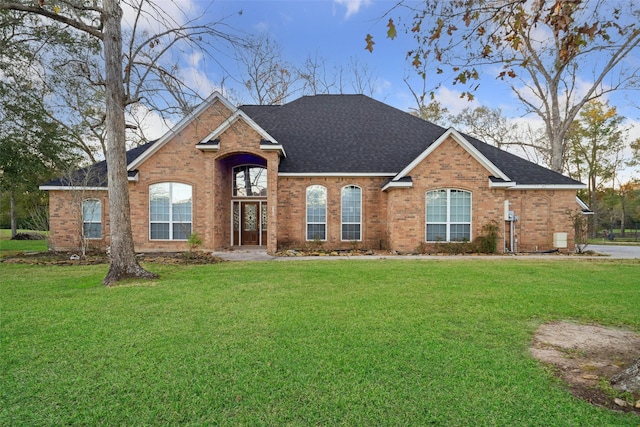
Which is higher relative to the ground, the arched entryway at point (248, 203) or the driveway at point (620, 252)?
the arched entryway at point (248, 203)

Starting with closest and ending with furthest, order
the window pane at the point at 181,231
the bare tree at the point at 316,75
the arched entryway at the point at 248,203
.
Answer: the window pane at the point at 181,231
the arched entryway at the point at 248,203
the bare tree at the point at 316,75

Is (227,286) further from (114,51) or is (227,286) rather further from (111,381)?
(114,51)

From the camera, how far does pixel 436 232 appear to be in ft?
48.5

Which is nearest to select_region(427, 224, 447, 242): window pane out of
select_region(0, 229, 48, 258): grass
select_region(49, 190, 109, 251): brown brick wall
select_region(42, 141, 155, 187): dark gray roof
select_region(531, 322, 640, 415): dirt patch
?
select_region(531, 322, 640, 415): dirt patch

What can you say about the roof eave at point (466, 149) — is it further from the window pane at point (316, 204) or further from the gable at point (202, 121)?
the gable at point (202, 121)

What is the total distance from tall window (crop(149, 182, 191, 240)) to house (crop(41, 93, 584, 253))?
0.16ft

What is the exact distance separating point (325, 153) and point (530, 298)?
11.9 m

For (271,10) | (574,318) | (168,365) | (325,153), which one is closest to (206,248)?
(325,153)

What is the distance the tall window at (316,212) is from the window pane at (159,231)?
688 cm

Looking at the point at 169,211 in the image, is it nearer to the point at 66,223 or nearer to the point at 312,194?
the point at 66,223

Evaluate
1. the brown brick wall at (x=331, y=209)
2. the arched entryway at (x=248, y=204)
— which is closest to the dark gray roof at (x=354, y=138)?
the brown brick wall at (x=331, y=209)

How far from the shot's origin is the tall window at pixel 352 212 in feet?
52.7

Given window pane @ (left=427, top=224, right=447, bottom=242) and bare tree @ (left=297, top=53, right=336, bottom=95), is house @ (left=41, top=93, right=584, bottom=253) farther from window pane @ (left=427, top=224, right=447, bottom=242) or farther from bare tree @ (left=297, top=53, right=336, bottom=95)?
bare tree @ (left=297, top=53, right=336, bottom=95)

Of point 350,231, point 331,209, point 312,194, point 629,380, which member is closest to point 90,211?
point 312,194
